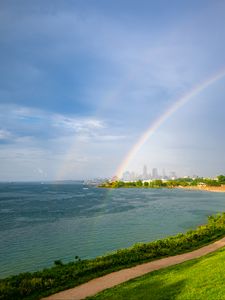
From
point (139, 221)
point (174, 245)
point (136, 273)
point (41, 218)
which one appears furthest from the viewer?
point (41, 218)

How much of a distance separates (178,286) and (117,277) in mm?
5284

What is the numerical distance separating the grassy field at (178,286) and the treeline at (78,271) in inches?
130

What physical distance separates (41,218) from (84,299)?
4960 cm

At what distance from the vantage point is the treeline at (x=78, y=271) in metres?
Result: 18.3

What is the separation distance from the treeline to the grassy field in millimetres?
3302

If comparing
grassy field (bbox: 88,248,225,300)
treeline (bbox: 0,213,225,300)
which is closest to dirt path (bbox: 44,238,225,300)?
treeline (bbox: 0,213,225,300)

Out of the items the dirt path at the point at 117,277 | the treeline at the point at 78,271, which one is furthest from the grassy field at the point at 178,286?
the treeline at the point at 78,271

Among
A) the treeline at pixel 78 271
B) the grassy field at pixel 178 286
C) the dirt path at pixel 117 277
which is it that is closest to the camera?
the grassy field at pixel 178 286

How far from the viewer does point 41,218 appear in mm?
64438

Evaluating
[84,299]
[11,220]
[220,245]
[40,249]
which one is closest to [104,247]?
[40,249]

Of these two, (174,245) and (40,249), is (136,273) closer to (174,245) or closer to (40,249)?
(174,245)

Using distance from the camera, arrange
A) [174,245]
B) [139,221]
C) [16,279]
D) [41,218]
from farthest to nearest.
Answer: [41,218] < [139,221] < [174,245] < [16,279]

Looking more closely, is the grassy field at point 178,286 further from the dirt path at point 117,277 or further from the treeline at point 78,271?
the treeline at point 78,271

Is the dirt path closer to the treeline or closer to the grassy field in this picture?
the treeline
